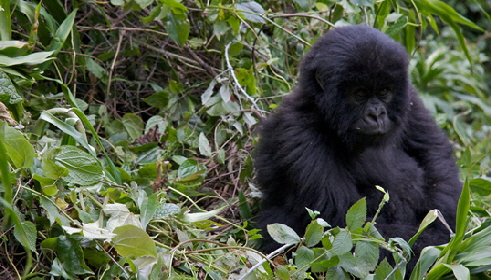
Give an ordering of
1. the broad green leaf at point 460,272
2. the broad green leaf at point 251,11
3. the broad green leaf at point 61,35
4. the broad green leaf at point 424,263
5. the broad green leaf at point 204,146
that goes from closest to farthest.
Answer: the broad green leaf at point 460,272 → the broad green leaf at point 424,263 → the broad green leaf at point 61,35 → the broad green leaf at point 204,146 → the broad green leaf at point 251,11

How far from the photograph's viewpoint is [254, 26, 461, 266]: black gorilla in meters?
2.60

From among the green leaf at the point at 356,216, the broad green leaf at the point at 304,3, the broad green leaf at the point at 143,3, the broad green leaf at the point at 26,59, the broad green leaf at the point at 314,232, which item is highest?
the broad green leaf at the point at 143,3

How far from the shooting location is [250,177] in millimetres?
3193

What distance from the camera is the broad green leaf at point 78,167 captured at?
2165 mm

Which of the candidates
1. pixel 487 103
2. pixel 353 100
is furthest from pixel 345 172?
pixel 487 103

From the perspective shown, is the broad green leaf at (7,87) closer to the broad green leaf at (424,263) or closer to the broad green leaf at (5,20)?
the broad green leaf at (5,20)

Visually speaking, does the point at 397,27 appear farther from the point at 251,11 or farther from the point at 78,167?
the point at 78,167

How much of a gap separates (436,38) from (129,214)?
5404 mm

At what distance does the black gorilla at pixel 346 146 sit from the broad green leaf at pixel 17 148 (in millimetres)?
1137

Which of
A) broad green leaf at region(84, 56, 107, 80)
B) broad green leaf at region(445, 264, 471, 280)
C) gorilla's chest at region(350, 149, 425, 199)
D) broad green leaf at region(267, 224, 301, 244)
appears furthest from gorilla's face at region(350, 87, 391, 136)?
broad green leaf at region(84, 56, 107, 80)

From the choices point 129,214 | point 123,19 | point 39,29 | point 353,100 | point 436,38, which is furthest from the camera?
point 436,38

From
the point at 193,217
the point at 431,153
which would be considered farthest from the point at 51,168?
the point at 431,153

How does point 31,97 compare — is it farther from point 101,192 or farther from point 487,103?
point 487,103

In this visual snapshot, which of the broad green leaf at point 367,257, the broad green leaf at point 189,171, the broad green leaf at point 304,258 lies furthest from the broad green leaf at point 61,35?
the broad green leaf at point 367,257
